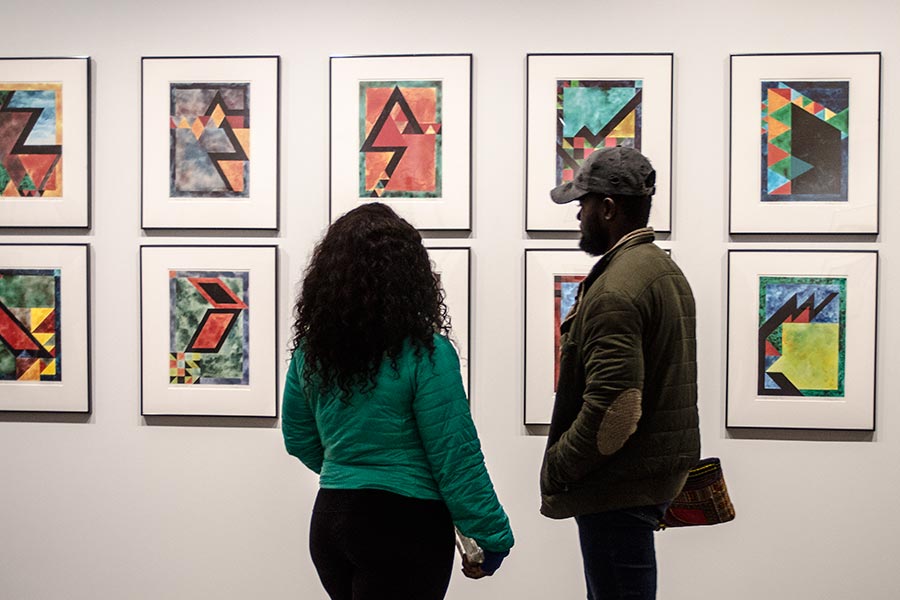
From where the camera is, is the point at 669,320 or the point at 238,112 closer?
the point at 669,320

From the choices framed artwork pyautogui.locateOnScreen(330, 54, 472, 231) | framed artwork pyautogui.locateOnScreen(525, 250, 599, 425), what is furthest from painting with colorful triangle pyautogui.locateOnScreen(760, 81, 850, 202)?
framed artwork pyautogui.locateOnScreen(330, 54, 472, 231)

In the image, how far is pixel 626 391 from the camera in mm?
1767

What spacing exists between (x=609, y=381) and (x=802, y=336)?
49.5 inches

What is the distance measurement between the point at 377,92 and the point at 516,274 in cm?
74

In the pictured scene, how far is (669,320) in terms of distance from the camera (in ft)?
6.03

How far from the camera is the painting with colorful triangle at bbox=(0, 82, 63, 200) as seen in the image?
2.91m

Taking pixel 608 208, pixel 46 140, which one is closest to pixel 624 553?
pixel 608 208

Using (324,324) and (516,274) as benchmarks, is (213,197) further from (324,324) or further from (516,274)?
(324,324)

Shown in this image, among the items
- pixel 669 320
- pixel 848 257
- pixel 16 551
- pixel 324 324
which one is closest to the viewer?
pixel 324 324

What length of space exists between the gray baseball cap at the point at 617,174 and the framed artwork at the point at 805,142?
0.97 metres

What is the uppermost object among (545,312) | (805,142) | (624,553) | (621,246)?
(805,142)

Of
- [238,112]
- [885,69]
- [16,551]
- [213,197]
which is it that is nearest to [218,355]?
[213,197]

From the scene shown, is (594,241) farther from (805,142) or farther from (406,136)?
(805,142)

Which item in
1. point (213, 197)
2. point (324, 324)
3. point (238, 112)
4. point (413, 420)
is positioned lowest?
→ point (413, 420)
